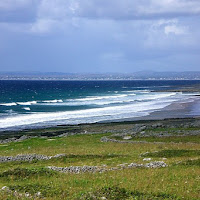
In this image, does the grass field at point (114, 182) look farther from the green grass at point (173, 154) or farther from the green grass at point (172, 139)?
the green grass at point (172, 139)

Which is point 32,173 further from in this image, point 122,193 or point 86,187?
point 122,193

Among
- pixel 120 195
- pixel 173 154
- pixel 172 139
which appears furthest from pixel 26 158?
pixel 172 139

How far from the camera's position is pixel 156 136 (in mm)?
40031

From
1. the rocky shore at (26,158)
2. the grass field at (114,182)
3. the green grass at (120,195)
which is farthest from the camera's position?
the rocky shore at (26,158)

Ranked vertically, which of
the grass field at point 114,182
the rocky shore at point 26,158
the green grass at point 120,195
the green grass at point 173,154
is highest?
the green grass at point 120,195

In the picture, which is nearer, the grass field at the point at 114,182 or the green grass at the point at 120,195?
the green grass at the point at 120,195

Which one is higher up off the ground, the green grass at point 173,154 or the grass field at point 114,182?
the grass field at point 114,182

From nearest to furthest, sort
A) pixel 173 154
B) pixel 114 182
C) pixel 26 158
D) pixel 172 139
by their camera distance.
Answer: pixel 114 182, pixel 173 154, pixel 26 158, pixel 172 139

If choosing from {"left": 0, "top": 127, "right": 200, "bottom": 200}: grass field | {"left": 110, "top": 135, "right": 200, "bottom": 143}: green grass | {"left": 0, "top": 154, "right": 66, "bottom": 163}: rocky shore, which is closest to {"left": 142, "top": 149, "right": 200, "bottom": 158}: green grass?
{"left": 0, "top": 127, "right": 200, "bottom": 200}: grass field

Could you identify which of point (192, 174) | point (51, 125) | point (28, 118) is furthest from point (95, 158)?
point (28, 118)

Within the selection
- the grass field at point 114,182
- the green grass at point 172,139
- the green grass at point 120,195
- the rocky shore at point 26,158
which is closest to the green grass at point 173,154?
the grass field at point 114,182

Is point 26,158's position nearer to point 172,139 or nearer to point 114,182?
point 114,182

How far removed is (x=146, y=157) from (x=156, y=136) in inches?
586

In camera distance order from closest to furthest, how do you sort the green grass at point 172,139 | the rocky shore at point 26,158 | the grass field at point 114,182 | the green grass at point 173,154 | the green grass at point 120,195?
the green grass at point 120,195 < the grass field at point 114,182 < the green grass at point 173,154 < the rocky shore at point 26,158 < the green grass at point 172,139
